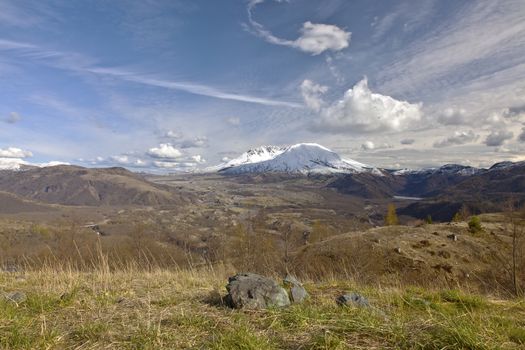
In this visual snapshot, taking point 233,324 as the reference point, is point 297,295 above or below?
below

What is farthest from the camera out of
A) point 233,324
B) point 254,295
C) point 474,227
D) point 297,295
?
point 474,227

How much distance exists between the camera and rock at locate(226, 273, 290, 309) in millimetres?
5580

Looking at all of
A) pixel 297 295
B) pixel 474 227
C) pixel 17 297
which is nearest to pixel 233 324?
pixel 297 295

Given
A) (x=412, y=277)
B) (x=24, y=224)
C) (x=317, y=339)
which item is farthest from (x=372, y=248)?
(x=24, y=224)

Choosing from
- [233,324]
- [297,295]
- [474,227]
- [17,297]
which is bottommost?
[474,227]

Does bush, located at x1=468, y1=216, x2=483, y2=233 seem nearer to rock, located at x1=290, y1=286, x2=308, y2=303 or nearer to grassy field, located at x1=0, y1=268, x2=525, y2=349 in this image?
grassy field, located at x1=0, y1=268, x2=525, y2=349

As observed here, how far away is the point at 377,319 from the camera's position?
475 cm

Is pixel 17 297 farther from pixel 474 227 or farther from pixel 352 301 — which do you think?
pixel 474 227

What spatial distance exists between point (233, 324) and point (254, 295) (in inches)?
39.0

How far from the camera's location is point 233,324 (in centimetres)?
474

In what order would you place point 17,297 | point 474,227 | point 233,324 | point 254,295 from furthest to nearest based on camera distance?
point 474,227 < point 17,297 < point 254,295 < point 233,324

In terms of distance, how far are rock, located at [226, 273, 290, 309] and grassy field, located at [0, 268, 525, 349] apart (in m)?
0.20

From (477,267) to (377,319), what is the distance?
45.8 meters

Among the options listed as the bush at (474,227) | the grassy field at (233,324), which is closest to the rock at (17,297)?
the grassy field at (233,324)
